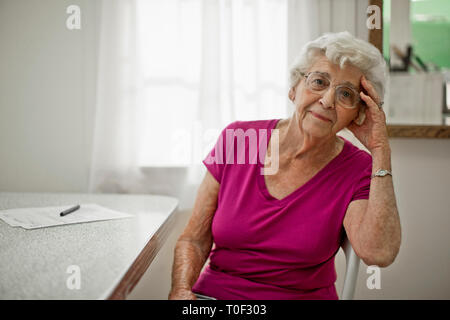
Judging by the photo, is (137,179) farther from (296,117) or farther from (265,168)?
(296,117)

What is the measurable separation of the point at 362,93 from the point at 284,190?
336 mm

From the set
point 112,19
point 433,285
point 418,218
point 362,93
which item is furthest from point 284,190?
point 112,19

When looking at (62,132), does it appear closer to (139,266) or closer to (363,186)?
(139,266)

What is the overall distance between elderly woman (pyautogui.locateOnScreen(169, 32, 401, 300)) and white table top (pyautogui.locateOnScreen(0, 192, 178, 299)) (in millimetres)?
193

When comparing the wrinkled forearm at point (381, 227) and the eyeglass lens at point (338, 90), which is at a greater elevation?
the eyeglass lens at point (338, 90)

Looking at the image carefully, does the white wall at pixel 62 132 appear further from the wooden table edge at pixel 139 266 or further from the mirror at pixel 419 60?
the wooden table edge at pixel 139 266

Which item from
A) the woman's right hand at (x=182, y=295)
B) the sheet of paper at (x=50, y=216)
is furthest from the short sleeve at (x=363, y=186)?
the sheet of paper at (x=50, y=216)

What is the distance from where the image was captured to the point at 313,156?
1062 millimetres

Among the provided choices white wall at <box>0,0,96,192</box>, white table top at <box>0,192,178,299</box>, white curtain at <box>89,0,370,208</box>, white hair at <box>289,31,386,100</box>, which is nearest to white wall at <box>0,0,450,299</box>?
white wall at <box>0,0,96,192</box>

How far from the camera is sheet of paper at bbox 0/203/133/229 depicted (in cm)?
92

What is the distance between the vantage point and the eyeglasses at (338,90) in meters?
0.97

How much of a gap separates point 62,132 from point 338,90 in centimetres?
112

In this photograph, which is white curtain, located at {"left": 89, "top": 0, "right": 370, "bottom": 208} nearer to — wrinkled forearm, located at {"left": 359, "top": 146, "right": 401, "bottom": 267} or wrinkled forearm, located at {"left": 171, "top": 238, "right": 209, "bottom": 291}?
wrinkled forearm, located at {"left": 171, "top": 238, "right": 209, "bottom": 291}

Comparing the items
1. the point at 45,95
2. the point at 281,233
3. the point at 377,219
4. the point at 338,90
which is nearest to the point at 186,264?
the point at 281,233
